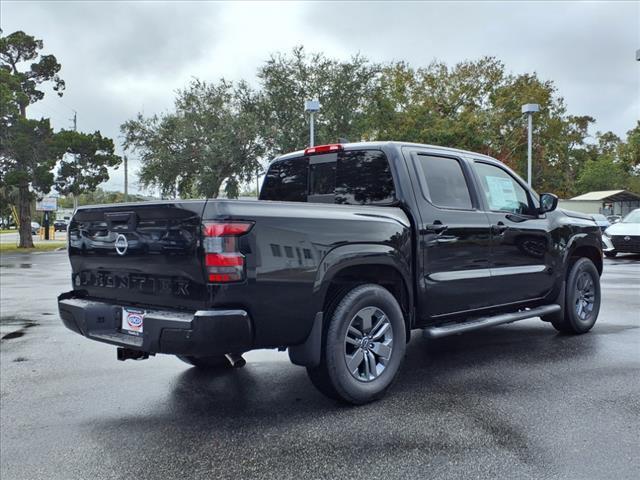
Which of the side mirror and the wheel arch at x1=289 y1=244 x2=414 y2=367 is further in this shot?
the side mirror

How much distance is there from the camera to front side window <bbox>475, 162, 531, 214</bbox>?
5312 mm

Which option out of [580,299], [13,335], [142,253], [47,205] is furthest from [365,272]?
[47,205]

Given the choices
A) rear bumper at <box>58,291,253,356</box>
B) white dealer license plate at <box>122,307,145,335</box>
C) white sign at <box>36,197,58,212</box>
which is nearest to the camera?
rear bumper at <box>58,291,253,356</box>

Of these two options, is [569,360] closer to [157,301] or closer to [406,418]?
[406,418]

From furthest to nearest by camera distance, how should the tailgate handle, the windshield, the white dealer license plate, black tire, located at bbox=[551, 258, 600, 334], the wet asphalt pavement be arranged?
the windshield
black tire, located at bbox=[551, 258, 600, 334]
the tailgate handle
the white dealer license plate
the wet asphalt pavement

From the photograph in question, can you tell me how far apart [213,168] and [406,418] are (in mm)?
28055

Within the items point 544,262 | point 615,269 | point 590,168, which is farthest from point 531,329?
point 590,168

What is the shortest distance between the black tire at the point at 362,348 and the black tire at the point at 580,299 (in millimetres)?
2686

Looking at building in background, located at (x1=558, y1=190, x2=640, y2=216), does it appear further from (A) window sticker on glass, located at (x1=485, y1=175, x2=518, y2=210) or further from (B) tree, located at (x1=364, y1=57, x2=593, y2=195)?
(A) window sticker on glass, located at (x1=485, y1=175, x2=518, y2=210)

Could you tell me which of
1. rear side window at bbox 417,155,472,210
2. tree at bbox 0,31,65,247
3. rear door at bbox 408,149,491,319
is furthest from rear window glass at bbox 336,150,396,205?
tree at bbox 0,31,65,247

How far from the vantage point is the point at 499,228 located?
5.20 meters

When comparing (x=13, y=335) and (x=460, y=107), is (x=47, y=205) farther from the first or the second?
(x=13, y=335)

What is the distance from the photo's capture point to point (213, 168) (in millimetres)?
30688

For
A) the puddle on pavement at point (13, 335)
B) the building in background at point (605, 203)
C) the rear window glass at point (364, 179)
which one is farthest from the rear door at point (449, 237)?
the building in background at point (605, 203)
